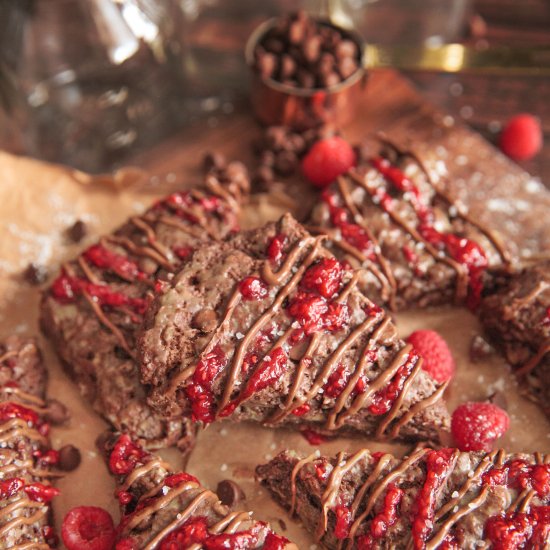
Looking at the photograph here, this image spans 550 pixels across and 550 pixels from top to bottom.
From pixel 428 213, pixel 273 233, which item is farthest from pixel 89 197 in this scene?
pixel 428 213

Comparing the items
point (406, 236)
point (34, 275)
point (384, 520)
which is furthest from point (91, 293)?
point (384, 520)

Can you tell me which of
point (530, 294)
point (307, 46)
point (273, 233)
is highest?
point (307, 46)

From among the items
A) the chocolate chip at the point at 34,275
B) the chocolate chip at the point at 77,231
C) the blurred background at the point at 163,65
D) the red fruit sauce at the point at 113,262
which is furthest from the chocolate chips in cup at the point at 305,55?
the chocolate chip at the point at 34,275

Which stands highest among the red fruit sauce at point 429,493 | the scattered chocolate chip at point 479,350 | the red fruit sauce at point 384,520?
the red fruit sauce at point 429,493

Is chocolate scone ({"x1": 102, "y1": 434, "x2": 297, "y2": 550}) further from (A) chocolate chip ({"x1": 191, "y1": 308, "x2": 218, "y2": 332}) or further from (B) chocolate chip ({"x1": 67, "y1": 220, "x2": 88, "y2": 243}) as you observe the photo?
(B) chocolate chip ({"x1": 67, "y1": 220, "x2": 88, "y2": 243})

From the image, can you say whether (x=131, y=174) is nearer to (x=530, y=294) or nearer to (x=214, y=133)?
(x=214, y=133)

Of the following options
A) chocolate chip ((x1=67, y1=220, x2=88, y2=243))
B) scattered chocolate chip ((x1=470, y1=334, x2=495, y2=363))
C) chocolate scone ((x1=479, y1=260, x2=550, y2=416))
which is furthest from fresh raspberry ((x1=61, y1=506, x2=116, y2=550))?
chocolate scone ((x1=479, y1=260, x2=550, y2=416))

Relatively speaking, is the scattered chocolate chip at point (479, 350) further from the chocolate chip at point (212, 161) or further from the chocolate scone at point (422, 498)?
the chocolate chip at point (212, 161)
